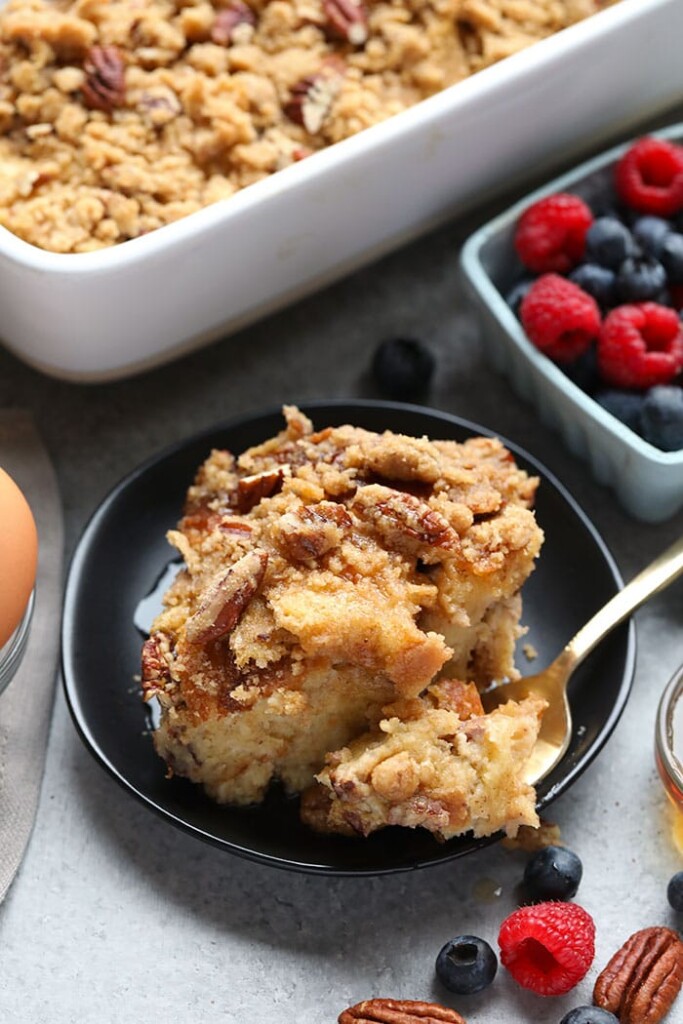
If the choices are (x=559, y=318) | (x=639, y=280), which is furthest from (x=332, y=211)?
(x=639, y=280)

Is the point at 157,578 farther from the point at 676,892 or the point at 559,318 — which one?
the point at 676,892

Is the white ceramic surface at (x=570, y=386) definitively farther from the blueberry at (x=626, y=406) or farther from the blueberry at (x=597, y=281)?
the blueberry at (x=597, y=281)

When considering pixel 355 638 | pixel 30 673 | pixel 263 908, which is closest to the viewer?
pixel 355 638

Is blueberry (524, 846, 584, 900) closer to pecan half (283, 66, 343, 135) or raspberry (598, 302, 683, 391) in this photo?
raspberry (598, 302, 683, 391)

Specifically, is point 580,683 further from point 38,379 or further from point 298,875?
point 38,379

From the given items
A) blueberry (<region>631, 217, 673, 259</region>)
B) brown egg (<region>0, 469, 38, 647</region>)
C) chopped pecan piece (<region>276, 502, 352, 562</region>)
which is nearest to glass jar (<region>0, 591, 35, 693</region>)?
brown egg (<region>0, 469, 38, 647</region>)
